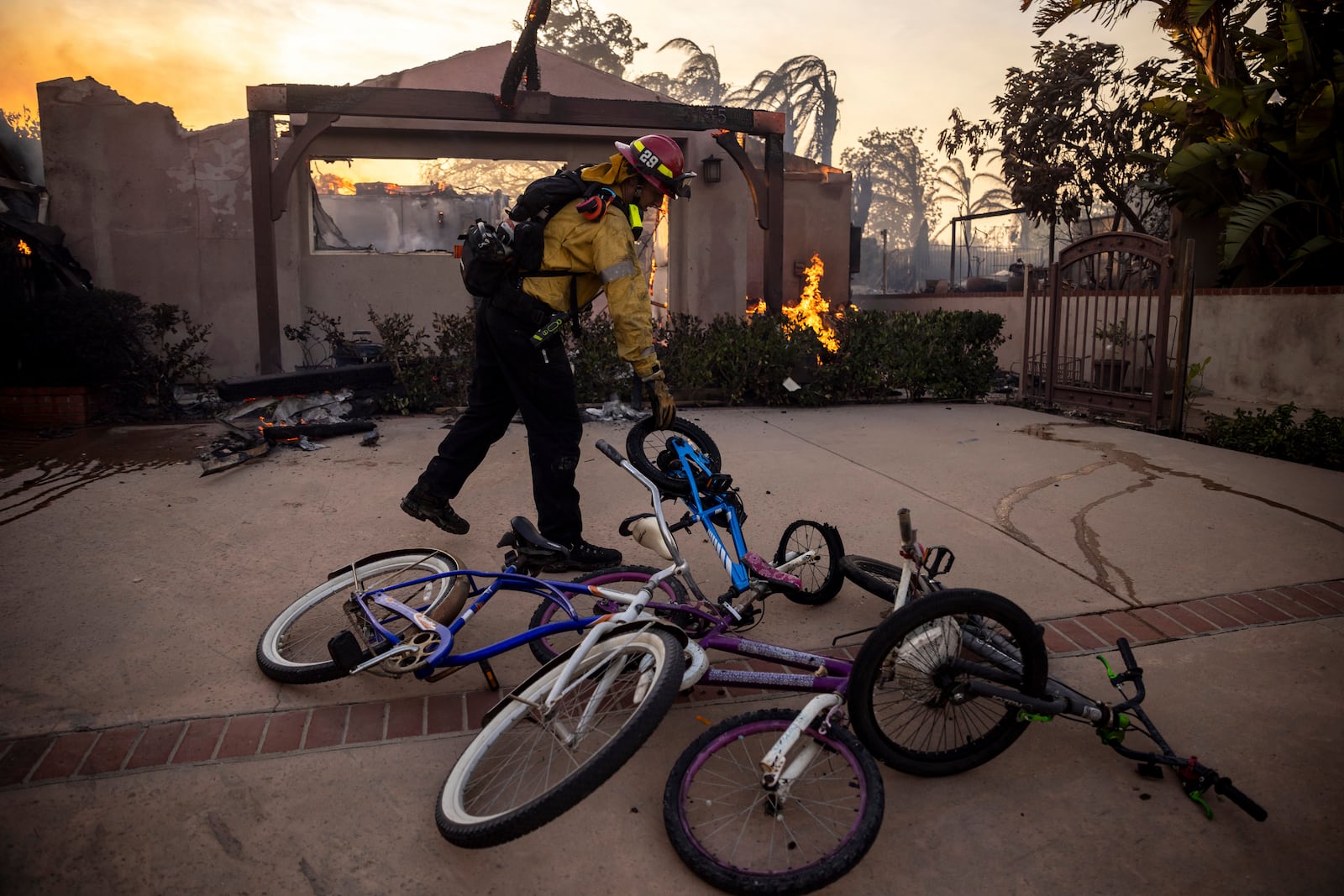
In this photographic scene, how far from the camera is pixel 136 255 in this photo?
9289mm

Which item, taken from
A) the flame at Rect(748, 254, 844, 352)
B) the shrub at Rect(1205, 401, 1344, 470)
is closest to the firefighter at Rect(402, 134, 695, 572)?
the flame at Rect(748, 254, 844, 352)

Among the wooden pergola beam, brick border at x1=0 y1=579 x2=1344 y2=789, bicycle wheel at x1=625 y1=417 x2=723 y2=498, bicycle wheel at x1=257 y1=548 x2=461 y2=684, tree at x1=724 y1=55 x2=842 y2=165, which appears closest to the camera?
brick border at x1=0 y1=579 x2=1344 y2=789

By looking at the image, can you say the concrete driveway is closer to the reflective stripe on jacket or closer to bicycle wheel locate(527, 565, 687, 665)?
bicycle wheel locate(527, 565, 687, 665)

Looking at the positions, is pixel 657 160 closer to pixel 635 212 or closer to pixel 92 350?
pixel 635 212

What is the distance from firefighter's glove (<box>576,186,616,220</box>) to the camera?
3.81m

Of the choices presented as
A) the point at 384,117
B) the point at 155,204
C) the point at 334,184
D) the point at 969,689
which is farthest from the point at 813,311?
the point at 334,184

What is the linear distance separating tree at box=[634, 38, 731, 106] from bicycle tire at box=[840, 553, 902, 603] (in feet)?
115

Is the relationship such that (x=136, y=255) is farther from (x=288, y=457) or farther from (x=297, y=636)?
(x=297, y=636)

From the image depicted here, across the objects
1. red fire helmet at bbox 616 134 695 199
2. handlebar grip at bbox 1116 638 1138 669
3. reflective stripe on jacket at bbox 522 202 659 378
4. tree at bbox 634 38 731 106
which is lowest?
handlebar grip at bbox 1116 638 1138 669

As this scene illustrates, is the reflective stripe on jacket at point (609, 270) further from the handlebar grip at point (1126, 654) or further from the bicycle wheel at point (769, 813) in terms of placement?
the handlebar grip at point (1126, 654)

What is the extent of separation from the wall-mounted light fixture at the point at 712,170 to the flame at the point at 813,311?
6.43 feet

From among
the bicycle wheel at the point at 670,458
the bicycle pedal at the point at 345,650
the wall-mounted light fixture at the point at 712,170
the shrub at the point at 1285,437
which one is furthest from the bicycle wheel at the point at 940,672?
the wall-mounted light fixture at the point at 712,170

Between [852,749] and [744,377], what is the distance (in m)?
6.64

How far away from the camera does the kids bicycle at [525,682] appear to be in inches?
76.5
